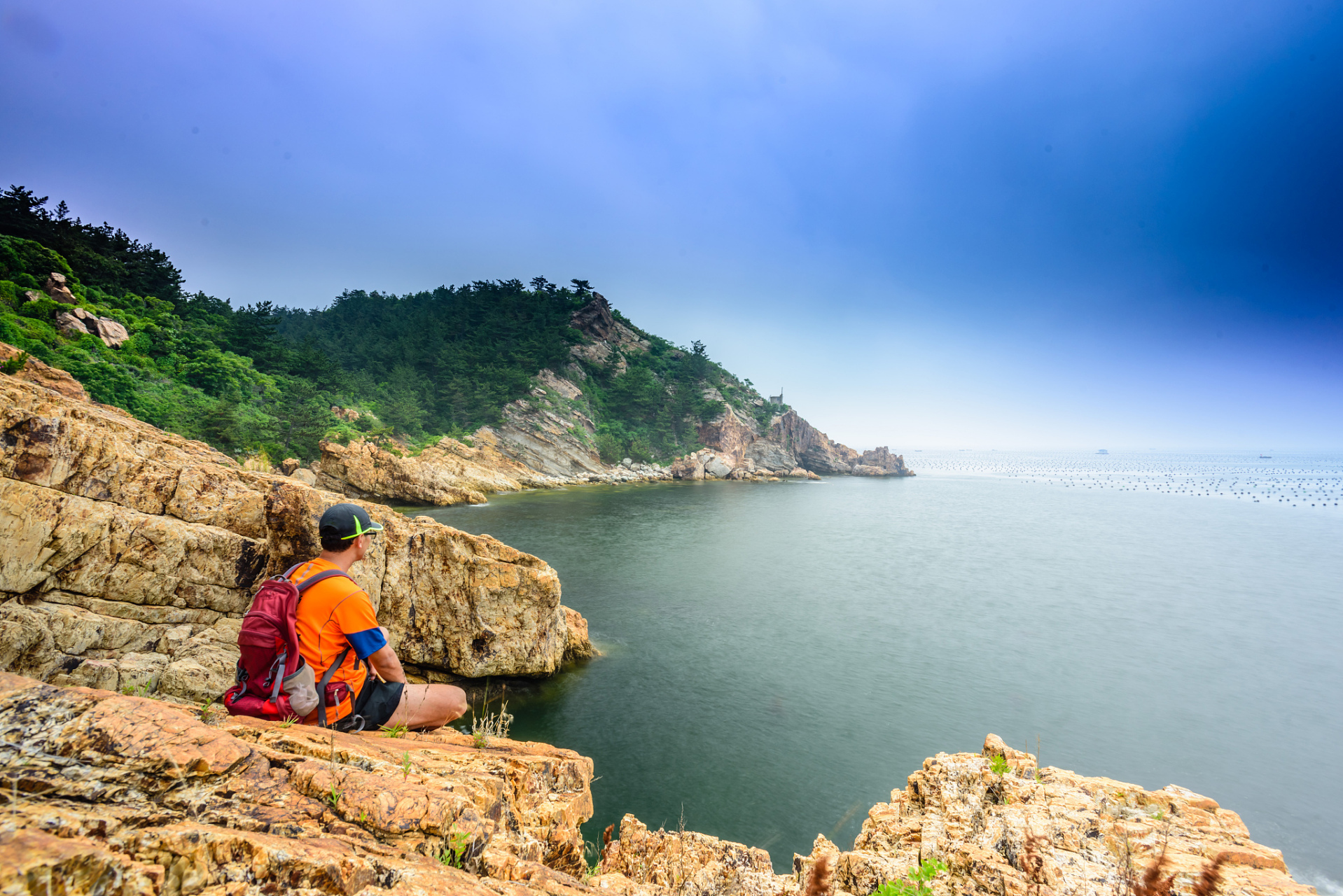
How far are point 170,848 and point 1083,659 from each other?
16926mm

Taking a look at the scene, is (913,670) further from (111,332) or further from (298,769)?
(111,332)

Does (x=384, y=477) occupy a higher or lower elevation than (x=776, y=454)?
lower

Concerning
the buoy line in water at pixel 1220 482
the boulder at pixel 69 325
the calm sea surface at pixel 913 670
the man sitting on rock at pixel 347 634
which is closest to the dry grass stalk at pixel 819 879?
the calm sea surface at pixel 913 670

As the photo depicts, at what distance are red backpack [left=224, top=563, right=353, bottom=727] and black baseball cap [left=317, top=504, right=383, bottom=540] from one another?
258 millimetres

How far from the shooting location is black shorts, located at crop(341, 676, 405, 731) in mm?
3877

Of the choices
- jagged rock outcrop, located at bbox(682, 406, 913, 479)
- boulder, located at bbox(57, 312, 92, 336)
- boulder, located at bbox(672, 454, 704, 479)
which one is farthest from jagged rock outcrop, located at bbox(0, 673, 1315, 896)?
jagged rock outcrop, located at bbox(682, 406, 913, 479)

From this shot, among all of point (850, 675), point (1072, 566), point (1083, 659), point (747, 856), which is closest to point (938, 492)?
point (1072, 566)

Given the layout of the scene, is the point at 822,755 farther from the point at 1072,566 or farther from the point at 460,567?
the point at 1072,566

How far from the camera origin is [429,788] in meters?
2.74

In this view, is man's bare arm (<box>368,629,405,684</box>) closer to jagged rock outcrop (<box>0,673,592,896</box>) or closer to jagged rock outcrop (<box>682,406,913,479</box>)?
jagged rock outcrop (<box>0,673,592,896</box>)

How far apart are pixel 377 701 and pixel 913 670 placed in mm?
11622

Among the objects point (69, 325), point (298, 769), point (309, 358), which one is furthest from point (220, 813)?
point (309, 358)

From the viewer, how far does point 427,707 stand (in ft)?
14.7

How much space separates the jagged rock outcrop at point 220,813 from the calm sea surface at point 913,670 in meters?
4.45
